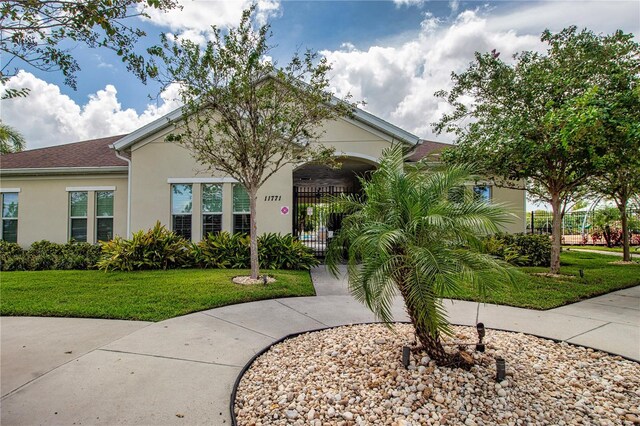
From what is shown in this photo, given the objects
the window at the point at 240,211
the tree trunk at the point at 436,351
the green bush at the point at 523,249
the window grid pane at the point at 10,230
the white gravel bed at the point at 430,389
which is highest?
the window at the point at 240,211

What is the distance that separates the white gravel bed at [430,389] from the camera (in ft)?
9.07

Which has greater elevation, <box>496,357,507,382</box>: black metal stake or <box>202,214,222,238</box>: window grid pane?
<box>202,214,222,238</box>: window grid pane

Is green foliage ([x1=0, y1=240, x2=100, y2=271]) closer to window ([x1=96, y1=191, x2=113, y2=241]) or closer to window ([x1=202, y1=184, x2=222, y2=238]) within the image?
window ([x1=96, y1=191, x2=113, y2=241])

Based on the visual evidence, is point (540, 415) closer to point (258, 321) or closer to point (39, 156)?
point (258, 321)

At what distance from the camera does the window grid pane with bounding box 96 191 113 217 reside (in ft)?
41.4

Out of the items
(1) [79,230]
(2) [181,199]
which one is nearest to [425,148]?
(2) [181,199]

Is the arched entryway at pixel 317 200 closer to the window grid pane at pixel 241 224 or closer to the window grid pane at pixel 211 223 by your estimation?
the window grid pane at pixel 241 224

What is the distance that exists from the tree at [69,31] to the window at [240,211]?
26.0ft

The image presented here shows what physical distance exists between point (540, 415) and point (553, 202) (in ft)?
25.4

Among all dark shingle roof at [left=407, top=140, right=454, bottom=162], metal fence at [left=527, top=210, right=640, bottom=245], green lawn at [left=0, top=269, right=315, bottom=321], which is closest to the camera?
green lawn at [left=0, top=269, right=315, bottom=321]

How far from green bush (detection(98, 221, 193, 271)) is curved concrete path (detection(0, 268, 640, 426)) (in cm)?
421

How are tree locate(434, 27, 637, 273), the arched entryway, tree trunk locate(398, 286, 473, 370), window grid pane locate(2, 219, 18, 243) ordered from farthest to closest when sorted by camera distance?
window grid pane locate(2, 219, 18, 243) < the arched entryway < tree locate(434, 27, 637, 273) < tree trunk locate(398, 286, 473, 370)

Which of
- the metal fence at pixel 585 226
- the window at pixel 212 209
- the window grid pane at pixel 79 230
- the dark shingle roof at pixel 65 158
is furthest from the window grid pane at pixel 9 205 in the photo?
the metal fence at pixel 585 226

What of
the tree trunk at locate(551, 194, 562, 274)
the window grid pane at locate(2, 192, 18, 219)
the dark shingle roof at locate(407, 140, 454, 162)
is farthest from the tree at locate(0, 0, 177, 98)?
the window grid pane at locate(2, 192, 18, 219)
